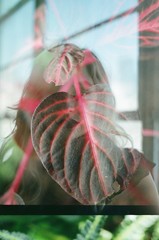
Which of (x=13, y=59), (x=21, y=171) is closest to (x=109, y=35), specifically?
(x=13, y=59)

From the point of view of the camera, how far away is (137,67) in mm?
1775

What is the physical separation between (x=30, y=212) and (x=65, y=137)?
425mm

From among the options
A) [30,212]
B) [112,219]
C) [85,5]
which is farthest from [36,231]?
[85,5]

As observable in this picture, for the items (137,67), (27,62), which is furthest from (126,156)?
(27,62)

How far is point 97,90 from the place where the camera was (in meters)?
1.79

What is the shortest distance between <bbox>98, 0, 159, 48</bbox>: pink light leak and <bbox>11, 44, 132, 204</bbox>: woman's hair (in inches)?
5.7

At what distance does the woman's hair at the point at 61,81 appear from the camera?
5.82 feet

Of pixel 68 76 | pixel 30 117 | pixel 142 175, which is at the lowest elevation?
pixel 142 175

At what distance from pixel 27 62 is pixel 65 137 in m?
0.42

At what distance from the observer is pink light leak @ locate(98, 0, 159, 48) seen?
5.81 feet

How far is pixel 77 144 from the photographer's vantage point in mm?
1782

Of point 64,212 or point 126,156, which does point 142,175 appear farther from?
point 64,212

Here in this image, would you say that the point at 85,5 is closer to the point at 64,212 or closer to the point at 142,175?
the point at 142,175

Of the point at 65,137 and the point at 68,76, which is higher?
the point at 68,76
